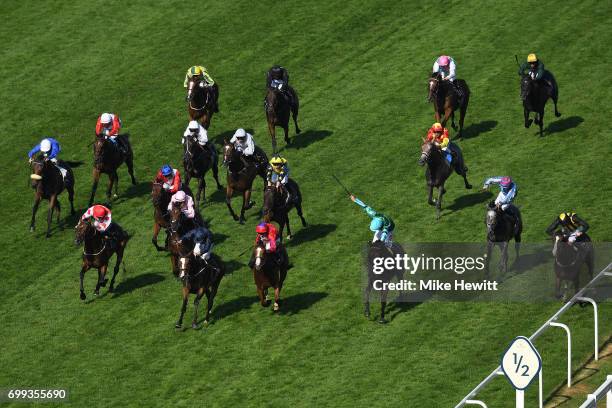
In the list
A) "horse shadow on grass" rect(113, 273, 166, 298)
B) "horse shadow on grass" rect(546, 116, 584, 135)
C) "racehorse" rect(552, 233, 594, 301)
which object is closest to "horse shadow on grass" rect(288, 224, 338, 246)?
"horse shadow on grass" rect(113, 273, 166, 298)

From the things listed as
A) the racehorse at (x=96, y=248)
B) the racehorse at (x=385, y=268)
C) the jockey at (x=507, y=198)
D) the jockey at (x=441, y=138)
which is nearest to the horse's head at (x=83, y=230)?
the racehorse at (x=96, y=248)

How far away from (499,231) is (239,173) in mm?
6086

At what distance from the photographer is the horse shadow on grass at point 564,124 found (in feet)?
121

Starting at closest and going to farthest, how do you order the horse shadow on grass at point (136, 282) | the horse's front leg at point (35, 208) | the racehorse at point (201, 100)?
→ the horse shadow on grass at point (136, 282) < the horse's front leg at point (35, 208) < the racehorse at point (201, 100)

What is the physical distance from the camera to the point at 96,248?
101ft

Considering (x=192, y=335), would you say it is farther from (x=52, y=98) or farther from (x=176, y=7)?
(x=176, y=7)

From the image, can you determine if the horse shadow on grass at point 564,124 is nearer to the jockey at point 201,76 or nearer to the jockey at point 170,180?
the jockey at point 201,76

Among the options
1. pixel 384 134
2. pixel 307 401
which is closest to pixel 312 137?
pixel 384 134

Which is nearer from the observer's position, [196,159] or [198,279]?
[198,279]

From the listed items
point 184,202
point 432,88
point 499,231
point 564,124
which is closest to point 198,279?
point 184,202

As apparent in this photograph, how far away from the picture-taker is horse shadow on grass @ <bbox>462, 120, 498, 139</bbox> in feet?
122

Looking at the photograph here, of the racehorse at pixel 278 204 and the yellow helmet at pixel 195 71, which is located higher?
the yellow helmet at pixel 195 71

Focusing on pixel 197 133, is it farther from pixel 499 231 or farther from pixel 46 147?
pixel 499 231

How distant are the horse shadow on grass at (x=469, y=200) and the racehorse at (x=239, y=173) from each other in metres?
4.07
